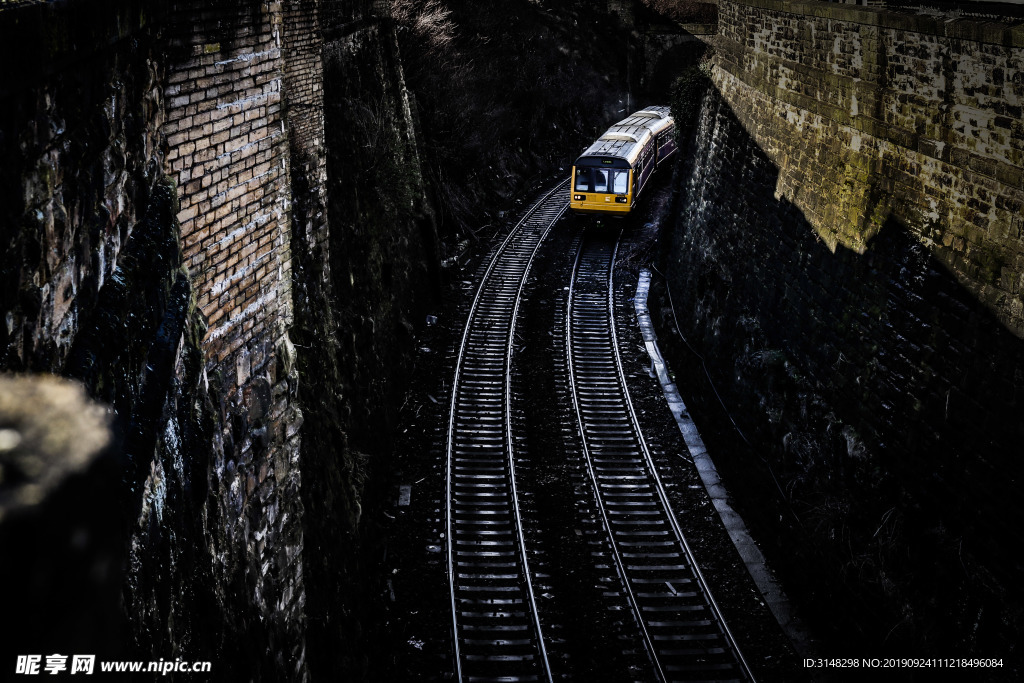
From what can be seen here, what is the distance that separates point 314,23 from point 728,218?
794 cm

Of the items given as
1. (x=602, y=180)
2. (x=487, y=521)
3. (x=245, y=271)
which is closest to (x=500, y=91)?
(x=602, y=180)

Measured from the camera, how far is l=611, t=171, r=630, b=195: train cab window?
2127cm

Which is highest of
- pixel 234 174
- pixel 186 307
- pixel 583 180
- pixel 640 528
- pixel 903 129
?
pixel 903 129

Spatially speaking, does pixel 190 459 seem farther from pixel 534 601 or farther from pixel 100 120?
pixel 534 601

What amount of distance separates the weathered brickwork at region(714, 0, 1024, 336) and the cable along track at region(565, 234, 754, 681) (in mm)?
4638

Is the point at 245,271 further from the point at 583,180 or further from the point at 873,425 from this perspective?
the point at 583,180

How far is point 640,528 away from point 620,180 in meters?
12.5

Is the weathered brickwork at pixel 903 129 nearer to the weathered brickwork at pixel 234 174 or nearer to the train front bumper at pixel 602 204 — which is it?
the weathered brickwork at pixel 234 174

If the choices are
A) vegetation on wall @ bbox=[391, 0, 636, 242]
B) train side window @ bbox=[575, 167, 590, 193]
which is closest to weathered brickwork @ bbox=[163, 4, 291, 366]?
vegetation on wall @ bbox=[391, 0, 636, 242]

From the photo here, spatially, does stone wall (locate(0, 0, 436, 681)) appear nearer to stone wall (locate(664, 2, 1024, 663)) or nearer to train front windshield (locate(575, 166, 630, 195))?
stone wall (locate(664, 2, 1024, 663))

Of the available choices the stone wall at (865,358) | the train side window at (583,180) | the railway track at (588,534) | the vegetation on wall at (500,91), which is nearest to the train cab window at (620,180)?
the train side window at (583,180)

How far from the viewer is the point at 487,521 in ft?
36.9

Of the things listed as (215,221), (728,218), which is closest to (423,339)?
(728,218)

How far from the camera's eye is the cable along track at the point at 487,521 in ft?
29.8
